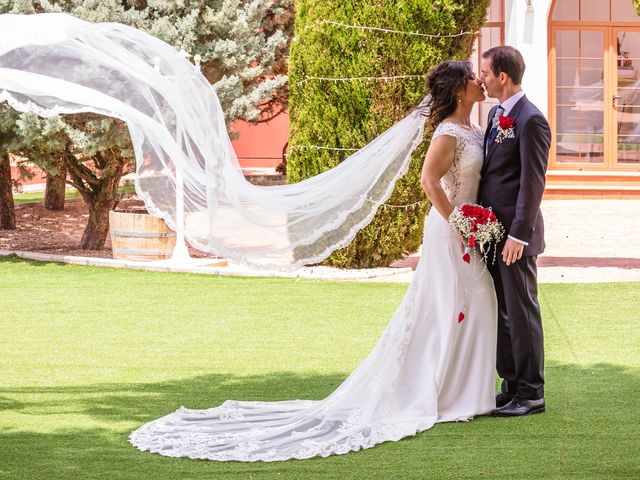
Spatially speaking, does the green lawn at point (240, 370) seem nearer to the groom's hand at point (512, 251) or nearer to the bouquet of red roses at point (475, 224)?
the groom's hand at point (512, 251)

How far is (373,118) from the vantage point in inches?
482

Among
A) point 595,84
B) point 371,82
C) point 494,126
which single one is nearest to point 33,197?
point 595,84

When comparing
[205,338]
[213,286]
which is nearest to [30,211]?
[213,286]

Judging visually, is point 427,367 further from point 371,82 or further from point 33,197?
Result: point 33,197

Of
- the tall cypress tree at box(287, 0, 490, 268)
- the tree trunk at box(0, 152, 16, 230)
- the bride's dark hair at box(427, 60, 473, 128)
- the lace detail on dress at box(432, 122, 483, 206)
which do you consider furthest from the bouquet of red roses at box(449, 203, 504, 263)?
the tree trunk at box(0, 152, 16, 230)

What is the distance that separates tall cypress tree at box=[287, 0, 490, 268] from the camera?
12117 mm

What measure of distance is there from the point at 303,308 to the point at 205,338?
1.49 metres

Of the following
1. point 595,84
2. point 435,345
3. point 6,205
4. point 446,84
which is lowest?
point 435,345

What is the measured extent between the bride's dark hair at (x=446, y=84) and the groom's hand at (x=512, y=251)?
2.76ft

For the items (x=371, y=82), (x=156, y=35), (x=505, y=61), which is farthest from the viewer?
(x=156, y=35)

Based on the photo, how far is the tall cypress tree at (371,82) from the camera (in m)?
12.1

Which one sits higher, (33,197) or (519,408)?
(33,197)

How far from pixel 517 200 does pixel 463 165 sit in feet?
1.28

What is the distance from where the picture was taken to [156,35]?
1480 cm
